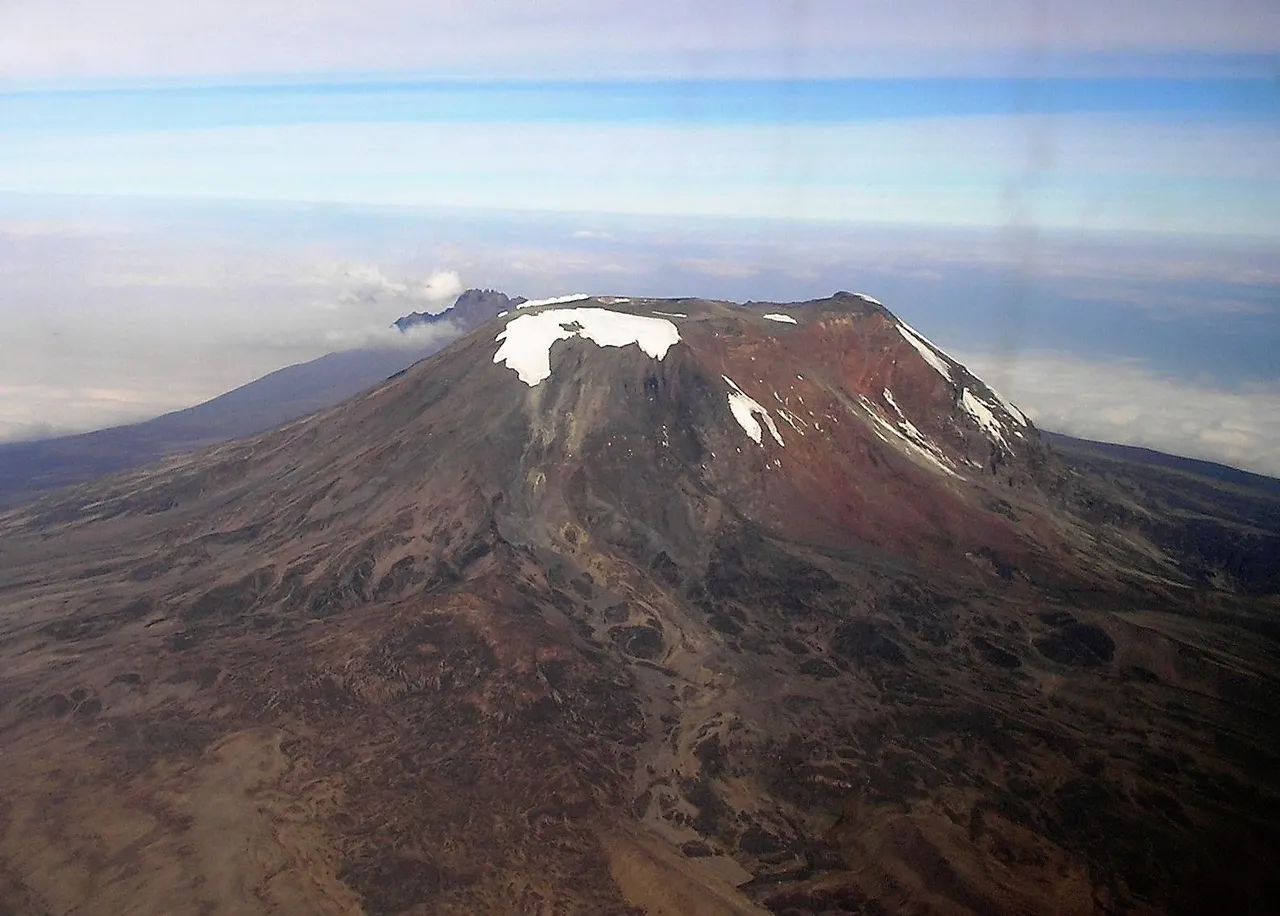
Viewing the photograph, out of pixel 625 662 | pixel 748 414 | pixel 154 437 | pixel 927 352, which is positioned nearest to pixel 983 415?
pixel 927 352

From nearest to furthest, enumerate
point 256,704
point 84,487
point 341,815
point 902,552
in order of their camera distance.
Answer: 1. point 341,815
2. point 256,704
3. point 902,552
4. point 84,487

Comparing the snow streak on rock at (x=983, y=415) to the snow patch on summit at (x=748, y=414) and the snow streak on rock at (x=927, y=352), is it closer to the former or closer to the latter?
the snow streak on rock at (x=927, y=352)

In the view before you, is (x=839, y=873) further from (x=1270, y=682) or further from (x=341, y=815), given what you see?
(x=1270, y=682)

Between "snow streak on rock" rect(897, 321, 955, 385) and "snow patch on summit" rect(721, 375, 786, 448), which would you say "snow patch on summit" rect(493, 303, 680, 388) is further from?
"snow streak on rock" rect(897, 321, 955, 385)

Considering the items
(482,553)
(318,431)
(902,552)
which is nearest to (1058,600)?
(902,552)

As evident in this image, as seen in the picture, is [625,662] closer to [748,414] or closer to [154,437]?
[748,414]
